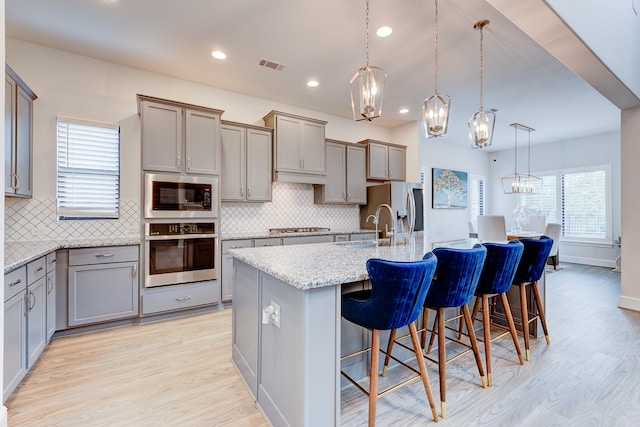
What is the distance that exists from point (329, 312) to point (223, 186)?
2.90m

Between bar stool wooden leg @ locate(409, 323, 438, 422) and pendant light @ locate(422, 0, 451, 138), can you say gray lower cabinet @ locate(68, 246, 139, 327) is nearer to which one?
bar stool wooden leg @ locate(409, 323, 438, 422)

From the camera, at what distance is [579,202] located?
670 cm

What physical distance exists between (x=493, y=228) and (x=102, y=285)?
5763 mm

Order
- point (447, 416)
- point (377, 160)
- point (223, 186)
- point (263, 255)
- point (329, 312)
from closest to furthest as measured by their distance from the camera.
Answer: point (329, 312)
point (447, 416)
point (263, 255)
point (223, 186)
point (377, 160)

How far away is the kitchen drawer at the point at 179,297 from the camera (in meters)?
3.26

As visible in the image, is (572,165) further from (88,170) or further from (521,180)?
(88,170)

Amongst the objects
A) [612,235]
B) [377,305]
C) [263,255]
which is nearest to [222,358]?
[263,255]

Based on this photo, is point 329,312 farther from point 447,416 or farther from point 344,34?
point 344,34

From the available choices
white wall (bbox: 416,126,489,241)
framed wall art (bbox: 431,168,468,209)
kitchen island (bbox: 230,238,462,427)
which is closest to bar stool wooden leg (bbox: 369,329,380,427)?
kitchen island (bbox: 230,238,462,427)

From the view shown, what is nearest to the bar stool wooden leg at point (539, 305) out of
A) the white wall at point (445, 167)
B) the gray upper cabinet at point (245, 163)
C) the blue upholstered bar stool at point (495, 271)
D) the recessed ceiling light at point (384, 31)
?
the blue upholstered bar stool at point (495, 271)

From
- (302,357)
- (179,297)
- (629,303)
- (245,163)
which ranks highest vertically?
(245,163)

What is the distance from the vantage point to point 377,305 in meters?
1.52

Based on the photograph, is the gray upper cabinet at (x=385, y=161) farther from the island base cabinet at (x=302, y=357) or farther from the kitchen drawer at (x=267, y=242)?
the island base cabinet at (x=302, y=357)

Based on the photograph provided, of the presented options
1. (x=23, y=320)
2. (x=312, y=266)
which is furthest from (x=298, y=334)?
(x=23, y=320)
